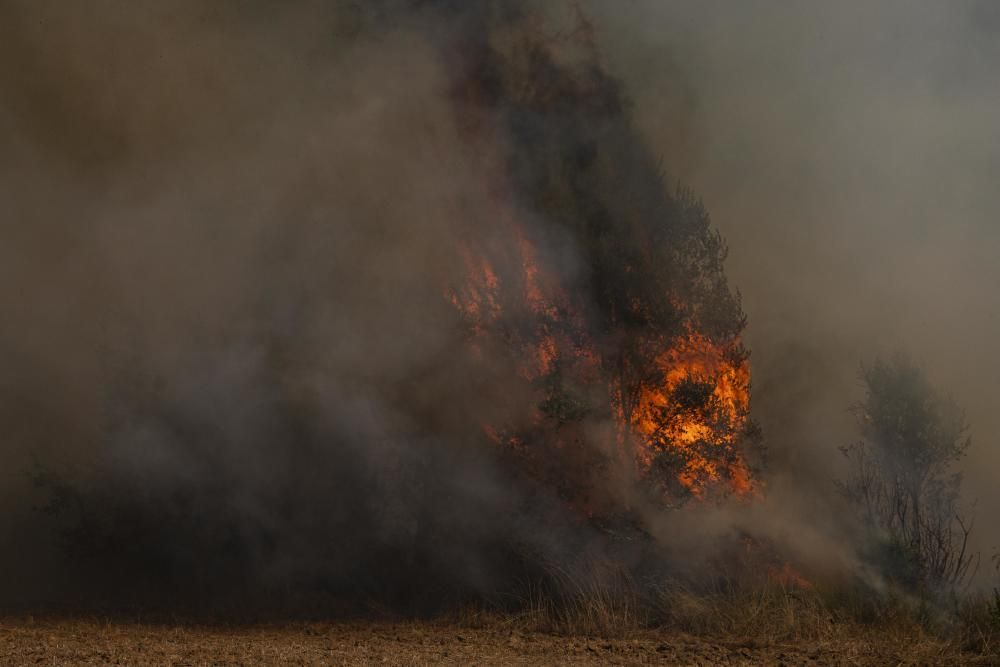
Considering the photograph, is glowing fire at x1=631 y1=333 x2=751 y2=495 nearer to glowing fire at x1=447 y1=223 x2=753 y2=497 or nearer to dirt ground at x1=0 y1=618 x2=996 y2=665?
glowing fire at x1=447 y1=223 x2=753 y2=497

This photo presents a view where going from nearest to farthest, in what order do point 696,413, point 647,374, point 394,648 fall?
point 394,648 < point 696,413 < point 647,374

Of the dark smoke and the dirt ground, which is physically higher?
the dark smoke

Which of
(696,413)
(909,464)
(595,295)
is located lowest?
(909,464)

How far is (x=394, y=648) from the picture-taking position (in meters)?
7.85

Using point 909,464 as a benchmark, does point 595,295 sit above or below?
above

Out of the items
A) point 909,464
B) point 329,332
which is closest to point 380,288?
point 329,332

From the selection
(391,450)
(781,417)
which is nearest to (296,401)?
(391,450)

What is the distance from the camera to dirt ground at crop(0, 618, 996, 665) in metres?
7.16

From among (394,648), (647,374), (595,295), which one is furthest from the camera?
(595,295)

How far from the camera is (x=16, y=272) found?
13820 millimetres

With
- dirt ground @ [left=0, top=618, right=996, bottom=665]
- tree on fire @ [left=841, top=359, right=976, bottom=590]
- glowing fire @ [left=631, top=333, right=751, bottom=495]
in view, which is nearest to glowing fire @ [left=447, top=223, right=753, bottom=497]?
glowing fire @ [left=631, top=333, right=751, bottom=495]

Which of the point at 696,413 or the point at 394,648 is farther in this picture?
the point at 696,413

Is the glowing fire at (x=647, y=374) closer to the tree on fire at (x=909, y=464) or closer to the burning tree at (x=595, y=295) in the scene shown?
the burning tree at (x=595, y=295)

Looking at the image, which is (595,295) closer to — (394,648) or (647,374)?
(647,374)
